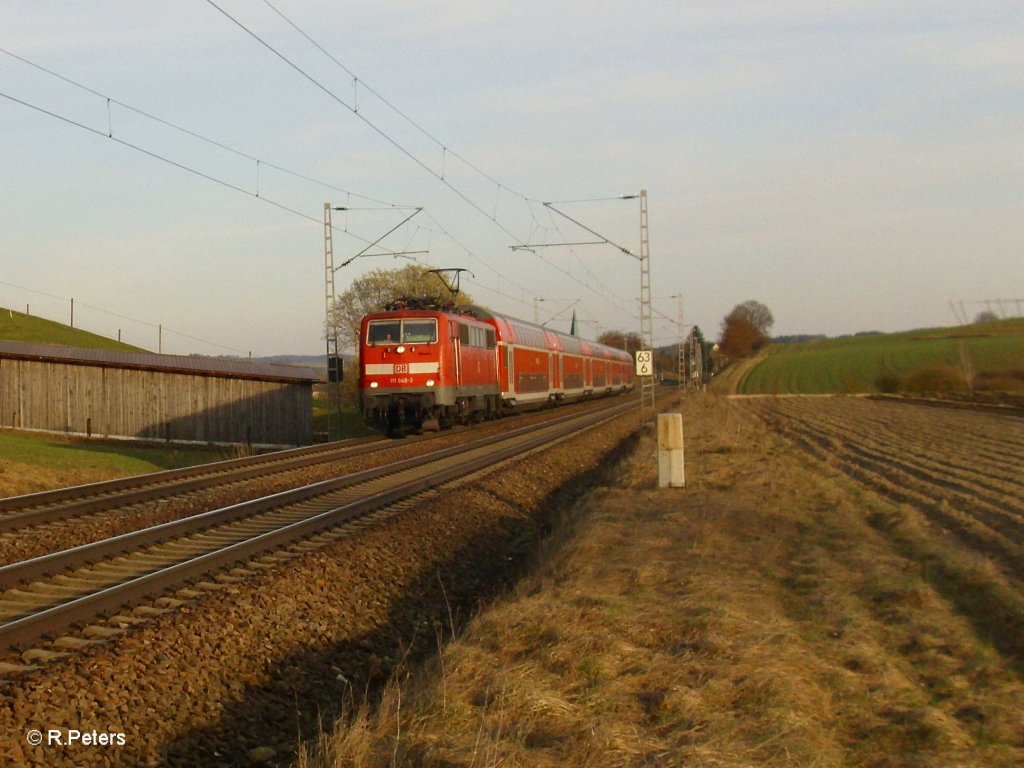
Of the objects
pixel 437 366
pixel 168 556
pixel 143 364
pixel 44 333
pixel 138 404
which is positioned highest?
pixel 44 333

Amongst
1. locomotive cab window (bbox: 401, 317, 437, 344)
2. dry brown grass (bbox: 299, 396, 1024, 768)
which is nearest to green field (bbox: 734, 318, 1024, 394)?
locomotive cab window (bbox: 401, 317, 437, 344)

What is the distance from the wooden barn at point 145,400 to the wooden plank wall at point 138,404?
28 millimetres

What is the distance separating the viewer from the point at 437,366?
26.2 m

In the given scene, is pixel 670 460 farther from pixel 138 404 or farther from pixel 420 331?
pixel 138 404

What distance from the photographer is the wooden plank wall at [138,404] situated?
103 feet

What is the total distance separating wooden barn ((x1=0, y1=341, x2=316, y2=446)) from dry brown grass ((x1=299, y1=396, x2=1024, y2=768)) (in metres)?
23.0

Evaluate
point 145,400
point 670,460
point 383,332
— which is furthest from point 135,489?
point 145,400

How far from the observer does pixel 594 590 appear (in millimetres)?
8164

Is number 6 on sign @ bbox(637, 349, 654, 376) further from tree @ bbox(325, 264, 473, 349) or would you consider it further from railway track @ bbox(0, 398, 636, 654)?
tree @ bbox(325, 264, 473, 349)

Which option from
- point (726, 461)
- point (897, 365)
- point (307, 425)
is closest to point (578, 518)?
point (726, 461)

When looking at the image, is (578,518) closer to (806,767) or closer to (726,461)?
(726,461)

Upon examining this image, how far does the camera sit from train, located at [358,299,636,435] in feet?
86.3

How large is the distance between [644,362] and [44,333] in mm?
52938

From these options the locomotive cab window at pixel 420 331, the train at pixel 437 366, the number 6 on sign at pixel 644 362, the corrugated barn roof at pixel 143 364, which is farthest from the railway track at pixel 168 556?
the corrugated barn roof at pixel 143 364
